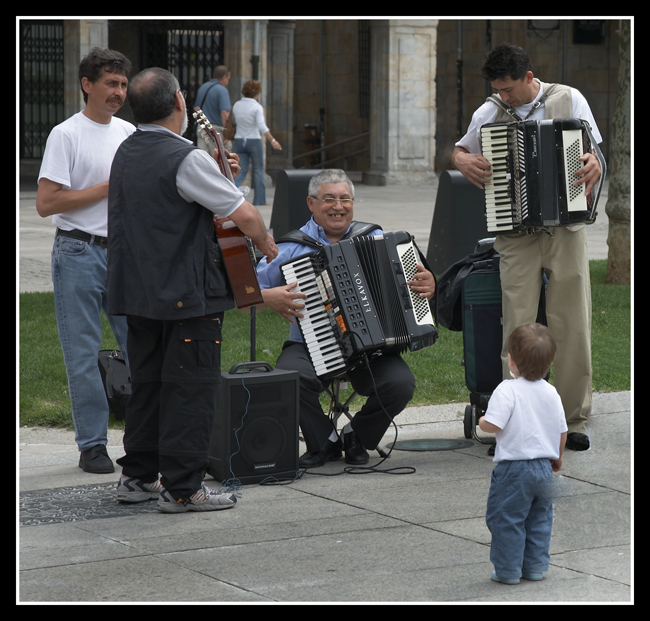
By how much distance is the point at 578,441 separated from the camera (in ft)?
17.7

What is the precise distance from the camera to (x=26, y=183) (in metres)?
21.7

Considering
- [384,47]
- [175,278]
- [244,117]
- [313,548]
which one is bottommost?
[313,548]

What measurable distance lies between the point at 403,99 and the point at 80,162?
657 inches

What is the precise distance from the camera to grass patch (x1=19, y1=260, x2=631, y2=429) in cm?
646

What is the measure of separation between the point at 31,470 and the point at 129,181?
171 cm

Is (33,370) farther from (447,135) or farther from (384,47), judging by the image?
(447,135)

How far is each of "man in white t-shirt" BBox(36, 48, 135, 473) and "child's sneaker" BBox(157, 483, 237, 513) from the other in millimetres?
746

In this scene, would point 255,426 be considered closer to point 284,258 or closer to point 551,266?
point 284,258

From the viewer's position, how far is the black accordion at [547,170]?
5.23m

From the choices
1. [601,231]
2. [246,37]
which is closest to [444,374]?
[601,231]

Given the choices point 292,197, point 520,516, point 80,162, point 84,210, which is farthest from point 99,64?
point 292,197

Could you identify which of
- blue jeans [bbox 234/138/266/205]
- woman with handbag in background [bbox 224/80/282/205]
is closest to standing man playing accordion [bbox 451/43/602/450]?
woman with handbag in background [bbox 224/80/282/205]

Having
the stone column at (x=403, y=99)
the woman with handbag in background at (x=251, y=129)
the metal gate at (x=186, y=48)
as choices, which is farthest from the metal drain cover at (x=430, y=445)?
the metal gate at (x=186, y=48)

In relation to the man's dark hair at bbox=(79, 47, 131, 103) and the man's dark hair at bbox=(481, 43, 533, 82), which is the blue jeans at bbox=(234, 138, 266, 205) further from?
the man's dark hair at bbox=(79, 47, 131, 103)
